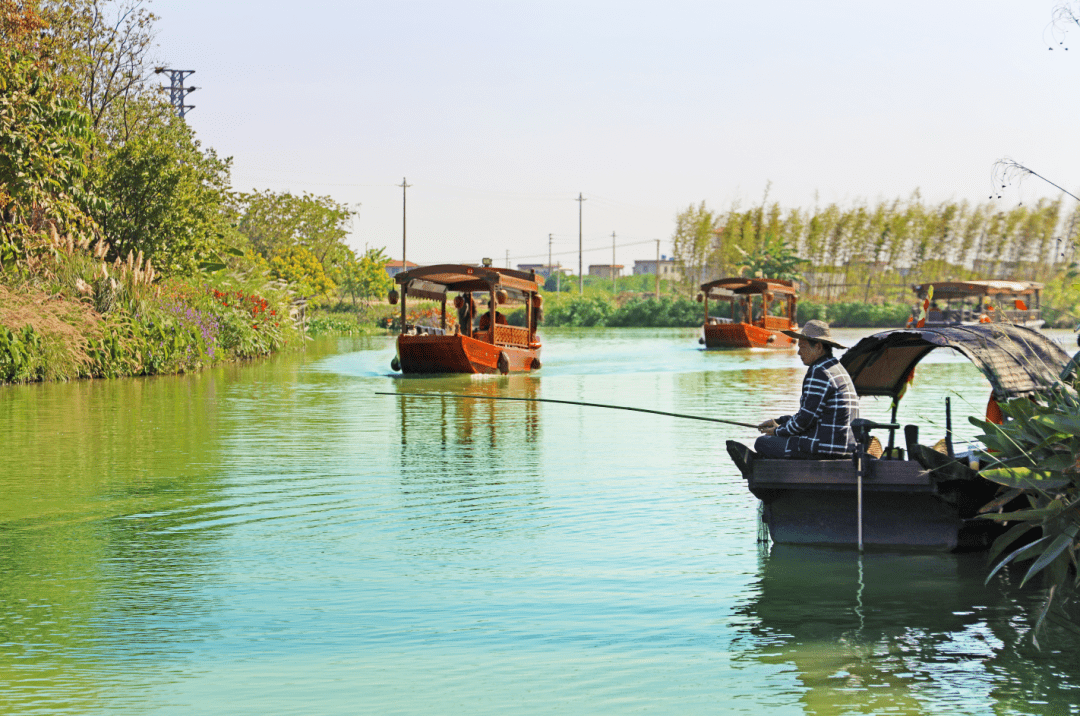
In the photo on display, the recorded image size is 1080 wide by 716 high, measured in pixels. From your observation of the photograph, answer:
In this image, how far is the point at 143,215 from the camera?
95.5 ft

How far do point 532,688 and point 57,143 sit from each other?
63.1 ft

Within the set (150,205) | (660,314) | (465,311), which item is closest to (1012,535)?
(465,311)

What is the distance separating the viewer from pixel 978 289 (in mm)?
40906

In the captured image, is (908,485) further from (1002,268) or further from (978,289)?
(1002,268)

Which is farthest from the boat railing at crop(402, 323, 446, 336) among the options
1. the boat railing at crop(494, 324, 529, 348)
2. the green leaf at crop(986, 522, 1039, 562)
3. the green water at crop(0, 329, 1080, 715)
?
the green leaf at crop(986, 522, 1039, 562)

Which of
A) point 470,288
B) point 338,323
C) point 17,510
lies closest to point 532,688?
point 17,510

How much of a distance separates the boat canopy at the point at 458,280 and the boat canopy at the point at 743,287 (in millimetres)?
13696

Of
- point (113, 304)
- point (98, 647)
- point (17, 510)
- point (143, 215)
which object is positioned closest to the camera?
point (98, 647)

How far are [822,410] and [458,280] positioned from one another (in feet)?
58.1

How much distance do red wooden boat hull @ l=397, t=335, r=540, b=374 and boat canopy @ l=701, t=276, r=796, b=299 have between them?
568 inches

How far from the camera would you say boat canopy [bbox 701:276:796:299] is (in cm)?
3938

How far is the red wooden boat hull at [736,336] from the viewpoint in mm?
39219

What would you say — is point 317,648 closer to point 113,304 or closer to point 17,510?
point 17,510

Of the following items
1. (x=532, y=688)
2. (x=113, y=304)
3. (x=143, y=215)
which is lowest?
(x=532, y=688)
